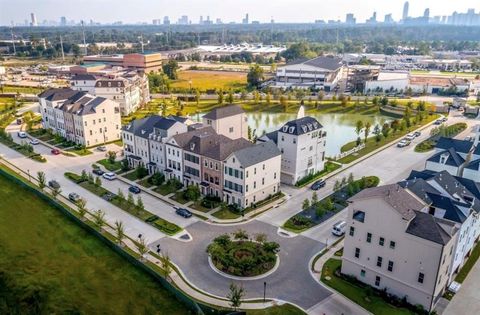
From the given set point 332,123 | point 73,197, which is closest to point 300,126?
point 73,197

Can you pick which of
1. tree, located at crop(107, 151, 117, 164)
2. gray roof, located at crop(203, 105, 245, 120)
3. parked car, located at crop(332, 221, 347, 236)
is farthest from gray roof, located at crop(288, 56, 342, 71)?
parked car, located at crop(332, 221, 347, 236)

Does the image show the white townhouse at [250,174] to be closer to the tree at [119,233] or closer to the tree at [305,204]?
the tree at [305,204]

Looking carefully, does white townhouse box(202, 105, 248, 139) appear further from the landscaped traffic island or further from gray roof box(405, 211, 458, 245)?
gray roof box(405, 211, 458, 245)

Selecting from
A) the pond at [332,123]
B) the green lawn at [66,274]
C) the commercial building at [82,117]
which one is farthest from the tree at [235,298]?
the commercial building at [82,117]

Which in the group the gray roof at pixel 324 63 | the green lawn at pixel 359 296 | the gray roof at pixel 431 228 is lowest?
the green lawn at pixel 359 296

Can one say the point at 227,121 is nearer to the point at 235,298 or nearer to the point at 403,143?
the point at 403,143

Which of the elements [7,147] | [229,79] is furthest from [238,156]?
[229,79]
